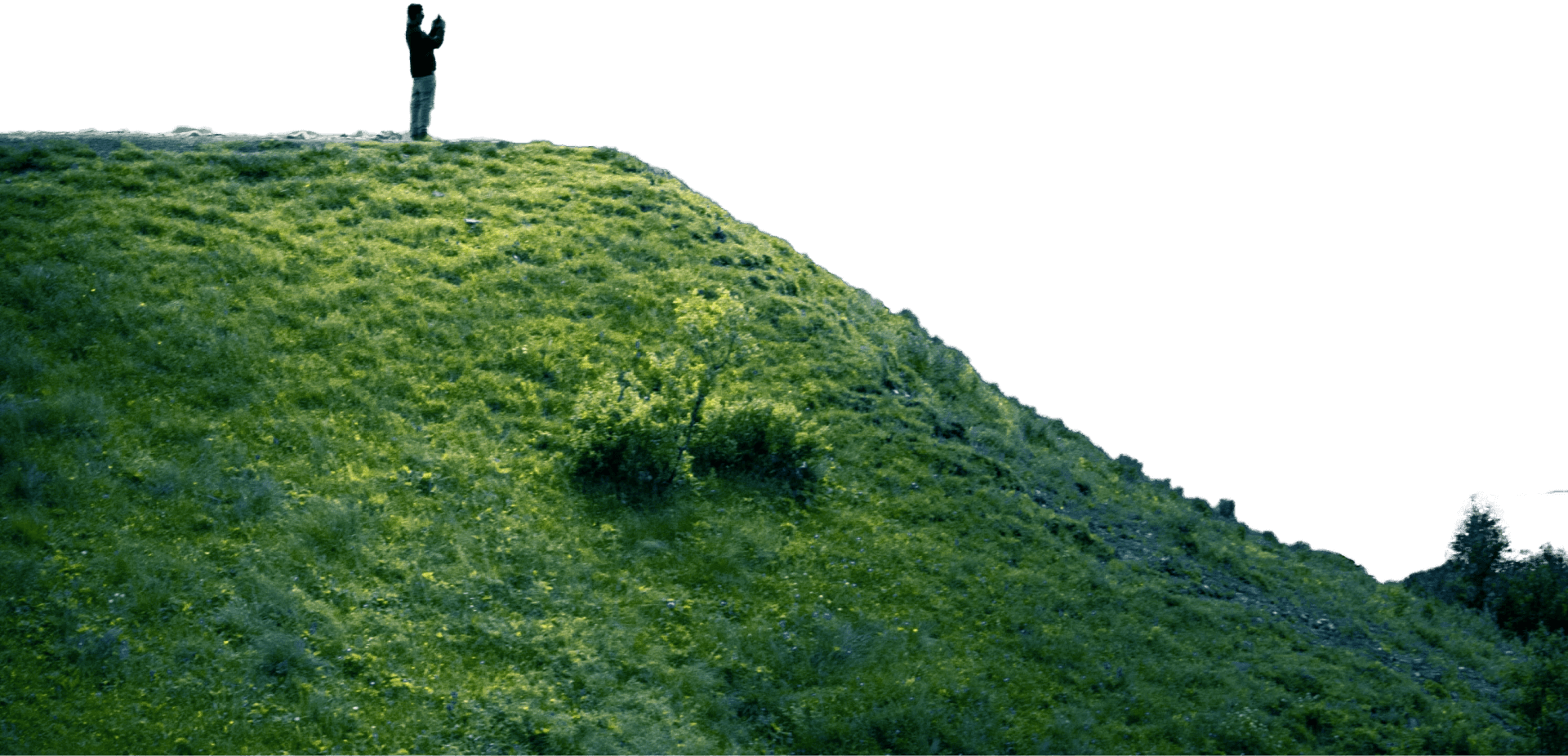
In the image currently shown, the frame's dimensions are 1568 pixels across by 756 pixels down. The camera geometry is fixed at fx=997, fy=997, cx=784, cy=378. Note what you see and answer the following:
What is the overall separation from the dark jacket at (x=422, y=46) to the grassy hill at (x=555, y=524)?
95.0 inches

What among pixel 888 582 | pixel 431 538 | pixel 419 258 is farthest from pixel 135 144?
pixel 888 582

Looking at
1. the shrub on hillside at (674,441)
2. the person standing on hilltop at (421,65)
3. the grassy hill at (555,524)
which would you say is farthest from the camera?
the person standing on hilltop at (421,65)

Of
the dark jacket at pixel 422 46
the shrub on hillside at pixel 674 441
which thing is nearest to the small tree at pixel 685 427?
the shrub on hillside at pixel 674 441

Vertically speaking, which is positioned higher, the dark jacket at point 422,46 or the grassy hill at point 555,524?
the dark jacket at point 422,46

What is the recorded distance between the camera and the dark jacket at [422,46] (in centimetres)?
2156

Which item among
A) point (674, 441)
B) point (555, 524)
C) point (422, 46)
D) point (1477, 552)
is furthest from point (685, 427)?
point (1477, 552)

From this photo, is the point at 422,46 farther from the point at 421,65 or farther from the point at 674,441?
the point at 674,441

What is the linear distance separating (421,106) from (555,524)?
45.5 feet

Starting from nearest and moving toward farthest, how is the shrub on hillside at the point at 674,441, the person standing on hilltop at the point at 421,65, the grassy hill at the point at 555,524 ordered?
1. the grassy hill at the point at 555,524
2. the shrub on hillside at the point at 674,441
3. the person standing on hilltop at the point at 421,65

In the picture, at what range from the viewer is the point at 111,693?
9.87m

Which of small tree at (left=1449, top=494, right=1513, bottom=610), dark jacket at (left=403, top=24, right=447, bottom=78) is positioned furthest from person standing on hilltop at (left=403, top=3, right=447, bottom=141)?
small tree at (left=1449, top=494, right=1513, bottom=610)

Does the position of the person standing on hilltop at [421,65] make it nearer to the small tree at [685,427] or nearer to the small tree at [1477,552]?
the small tree at [685,427]

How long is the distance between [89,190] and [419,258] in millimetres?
5810

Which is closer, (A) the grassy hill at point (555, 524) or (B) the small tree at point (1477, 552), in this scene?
(A) the grassy hill at point (555, 524)
